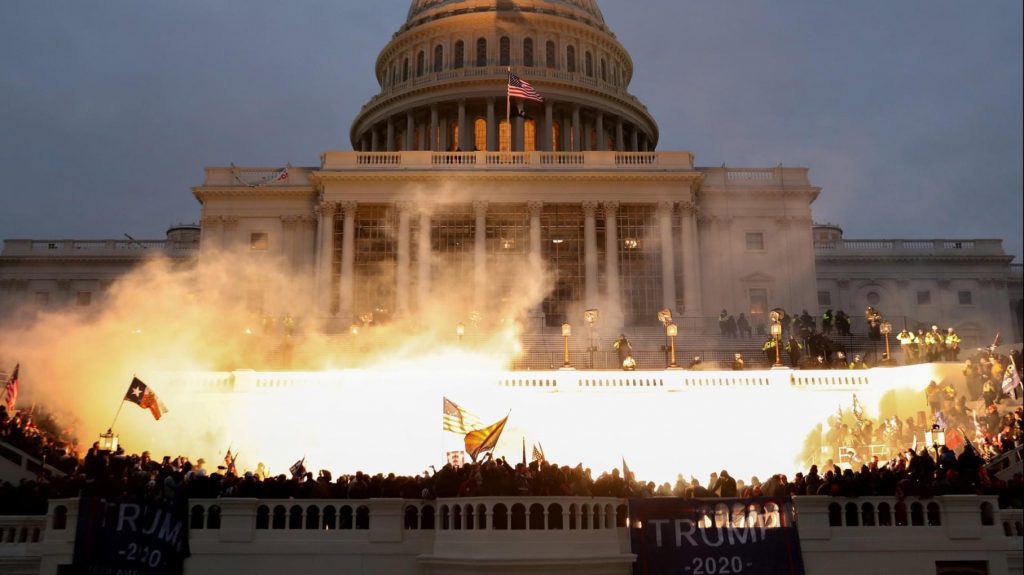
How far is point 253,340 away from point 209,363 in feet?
8.66

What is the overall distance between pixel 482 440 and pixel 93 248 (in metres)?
55.7

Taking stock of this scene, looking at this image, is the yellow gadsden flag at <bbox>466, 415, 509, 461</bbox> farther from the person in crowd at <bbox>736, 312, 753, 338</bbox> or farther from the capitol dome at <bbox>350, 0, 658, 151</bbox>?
the capitol dome at <bbox>350, 0, 658, 151</bbox>

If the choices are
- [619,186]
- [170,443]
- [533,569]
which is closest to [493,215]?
[619,186]

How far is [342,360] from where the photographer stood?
4109 centimetres

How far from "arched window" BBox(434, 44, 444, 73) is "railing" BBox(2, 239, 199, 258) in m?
22.0

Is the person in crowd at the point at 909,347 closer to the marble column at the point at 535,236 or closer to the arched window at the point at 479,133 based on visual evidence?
the marble column at the point at 535,236

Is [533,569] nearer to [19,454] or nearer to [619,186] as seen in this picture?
[19,454]

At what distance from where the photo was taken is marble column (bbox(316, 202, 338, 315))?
2055 inches

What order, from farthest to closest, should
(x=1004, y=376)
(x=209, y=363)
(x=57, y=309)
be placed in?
(x=57, y=309)
(x=209, y=363)
(x=1004, y=376)

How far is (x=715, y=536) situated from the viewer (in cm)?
1902

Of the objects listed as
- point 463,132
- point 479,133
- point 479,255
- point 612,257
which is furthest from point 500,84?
point 612,257

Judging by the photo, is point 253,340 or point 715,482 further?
point 253,340

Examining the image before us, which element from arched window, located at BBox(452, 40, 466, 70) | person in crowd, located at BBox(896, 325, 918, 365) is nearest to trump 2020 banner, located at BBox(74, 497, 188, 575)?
person in crowd, located at BBox(896, 325, 918, 365)

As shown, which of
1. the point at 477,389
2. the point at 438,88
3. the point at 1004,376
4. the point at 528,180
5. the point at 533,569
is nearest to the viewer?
the point at 533,569
